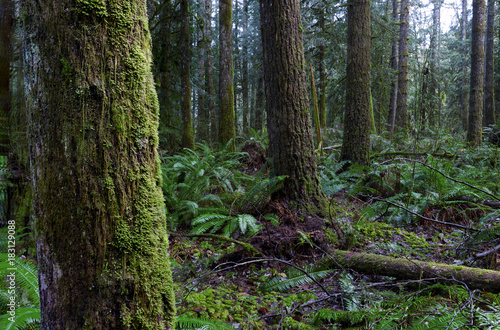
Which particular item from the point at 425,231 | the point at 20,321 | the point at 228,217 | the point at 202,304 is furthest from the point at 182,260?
the point at 425,231

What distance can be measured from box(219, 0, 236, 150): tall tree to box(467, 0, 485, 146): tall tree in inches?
314

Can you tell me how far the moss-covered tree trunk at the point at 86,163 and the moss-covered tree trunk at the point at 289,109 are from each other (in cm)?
323

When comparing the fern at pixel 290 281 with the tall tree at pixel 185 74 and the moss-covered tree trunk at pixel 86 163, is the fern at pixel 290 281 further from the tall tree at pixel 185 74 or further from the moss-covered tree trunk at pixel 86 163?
the tall tree at pixel 185 74

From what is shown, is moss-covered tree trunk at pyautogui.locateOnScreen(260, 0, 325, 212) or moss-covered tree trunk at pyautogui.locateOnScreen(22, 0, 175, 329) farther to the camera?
moss-covered tree trunk at pyautogui.locateOnScreen(260, 0, 325, 212)

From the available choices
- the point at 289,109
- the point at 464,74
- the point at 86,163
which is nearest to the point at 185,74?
the point at 289,109

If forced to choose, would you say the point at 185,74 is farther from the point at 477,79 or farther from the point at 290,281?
the point at 477,79

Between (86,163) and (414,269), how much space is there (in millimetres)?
2980

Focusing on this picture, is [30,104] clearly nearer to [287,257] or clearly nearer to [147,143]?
[147,143]

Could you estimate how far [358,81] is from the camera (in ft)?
24.2

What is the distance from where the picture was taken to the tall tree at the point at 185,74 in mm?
9133

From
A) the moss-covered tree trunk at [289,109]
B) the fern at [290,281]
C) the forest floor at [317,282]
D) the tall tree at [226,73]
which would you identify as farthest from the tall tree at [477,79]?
the fern at [290,281]

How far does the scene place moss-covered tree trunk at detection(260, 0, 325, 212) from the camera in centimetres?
440

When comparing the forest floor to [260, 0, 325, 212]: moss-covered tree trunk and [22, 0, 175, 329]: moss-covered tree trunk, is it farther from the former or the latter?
[22, 0, 175, 329]: moss-covered tree trunk

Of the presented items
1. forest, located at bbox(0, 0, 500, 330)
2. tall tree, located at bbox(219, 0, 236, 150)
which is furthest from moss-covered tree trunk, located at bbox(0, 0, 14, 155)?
tall tree, located at bbox(219, 0, 236, 150)
